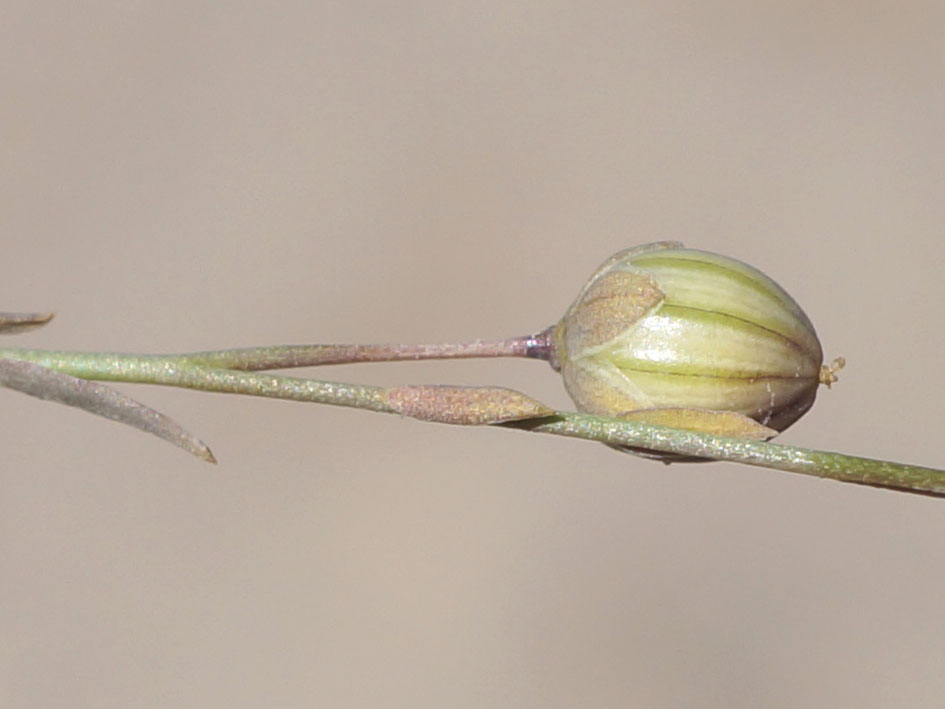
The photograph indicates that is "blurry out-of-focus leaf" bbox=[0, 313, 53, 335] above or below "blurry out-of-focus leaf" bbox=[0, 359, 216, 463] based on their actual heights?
above

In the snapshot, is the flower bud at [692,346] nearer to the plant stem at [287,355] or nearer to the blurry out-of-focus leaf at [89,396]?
the plant stem at [287,355]

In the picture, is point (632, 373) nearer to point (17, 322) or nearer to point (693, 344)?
point (693, 344)

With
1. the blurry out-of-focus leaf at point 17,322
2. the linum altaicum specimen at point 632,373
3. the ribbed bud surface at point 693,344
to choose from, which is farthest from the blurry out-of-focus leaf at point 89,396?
the ribbed bud surface at point 693,344

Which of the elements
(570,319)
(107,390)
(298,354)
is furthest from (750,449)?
(107,390)

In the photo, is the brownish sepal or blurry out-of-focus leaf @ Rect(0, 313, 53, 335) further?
blurry out-of-focus leaf @ Rect(0, 313, 53, 335)

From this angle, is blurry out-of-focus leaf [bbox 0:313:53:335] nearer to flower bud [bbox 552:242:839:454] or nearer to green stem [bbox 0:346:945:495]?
green stem [bbox 0:346:945:495]

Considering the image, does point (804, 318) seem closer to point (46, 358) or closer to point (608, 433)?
point (608, 433)

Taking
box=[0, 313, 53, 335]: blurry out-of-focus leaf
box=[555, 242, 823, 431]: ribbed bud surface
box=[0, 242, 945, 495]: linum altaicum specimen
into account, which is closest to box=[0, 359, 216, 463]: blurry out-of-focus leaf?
box=[0, 242, 945, 495]: linum altaicum specimen
